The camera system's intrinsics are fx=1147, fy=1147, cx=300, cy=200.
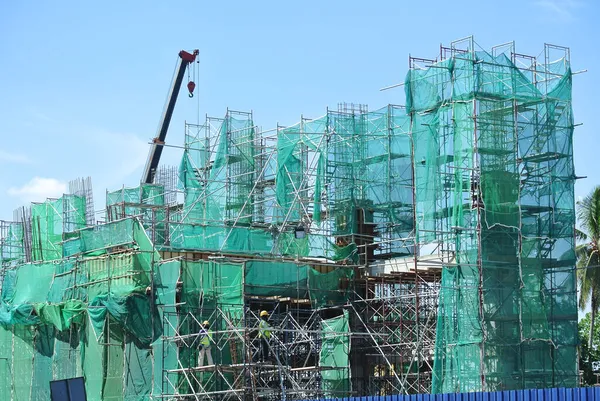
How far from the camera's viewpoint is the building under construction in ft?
117

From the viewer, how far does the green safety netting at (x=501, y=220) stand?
35.2 metres

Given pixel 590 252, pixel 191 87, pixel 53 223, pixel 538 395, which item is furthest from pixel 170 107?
pixel 538 395

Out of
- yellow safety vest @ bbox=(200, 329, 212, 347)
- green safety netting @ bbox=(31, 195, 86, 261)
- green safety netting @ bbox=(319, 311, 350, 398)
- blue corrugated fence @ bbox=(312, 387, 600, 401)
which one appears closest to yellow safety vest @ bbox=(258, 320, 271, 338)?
yellow safety vest @ bbox=(200, 329, 212, 347)

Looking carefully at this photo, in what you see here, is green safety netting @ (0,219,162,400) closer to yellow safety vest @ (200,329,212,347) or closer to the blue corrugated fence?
yellow safety vest @ (200,329,212,347)

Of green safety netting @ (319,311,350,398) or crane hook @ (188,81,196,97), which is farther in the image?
crane hook @ (188,81,196,97)

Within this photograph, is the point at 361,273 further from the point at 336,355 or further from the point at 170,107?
the point at 170,107

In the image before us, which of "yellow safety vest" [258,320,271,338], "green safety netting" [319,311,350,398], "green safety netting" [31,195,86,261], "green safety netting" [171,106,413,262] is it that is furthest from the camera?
"green safety netting" [31,195,86,261]

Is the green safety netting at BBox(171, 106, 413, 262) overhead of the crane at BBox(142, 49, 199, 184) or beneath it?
beneath

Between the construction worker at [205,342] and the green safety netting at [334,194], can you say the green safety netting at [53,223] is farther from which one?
the construction worker at [205,342]

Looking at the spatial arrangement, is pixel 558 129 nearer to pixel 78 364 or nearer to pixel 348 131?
pixel 348 131

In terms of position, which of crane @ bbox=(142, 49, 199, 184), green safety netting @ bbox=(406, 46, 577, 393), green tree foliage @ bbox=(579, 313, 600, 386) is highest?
crane @ bbox=(142, 49, 199, 184)

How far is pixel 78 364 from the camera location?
1633 inches

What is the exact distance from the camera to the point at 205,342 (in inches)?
1396

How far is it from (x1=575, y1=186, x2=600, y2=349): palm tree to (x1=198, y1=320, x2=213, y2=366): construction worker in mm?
27942
